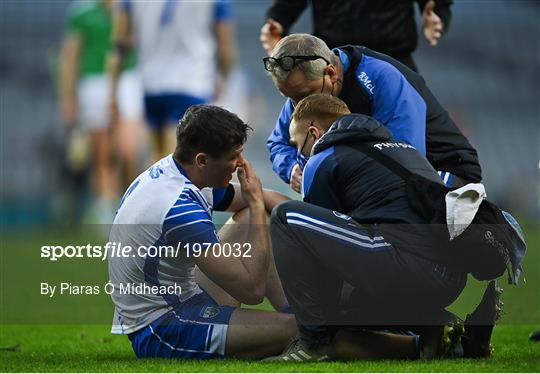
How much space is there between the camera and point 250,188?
448 centimetres

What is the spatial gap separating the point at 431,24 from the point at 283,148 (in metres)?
1.49

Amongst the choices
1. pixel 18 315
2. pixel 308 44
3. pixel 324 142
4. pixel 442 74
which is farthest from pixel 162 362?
pixel 442 74

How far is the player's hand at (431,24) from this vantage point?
20.9 ft

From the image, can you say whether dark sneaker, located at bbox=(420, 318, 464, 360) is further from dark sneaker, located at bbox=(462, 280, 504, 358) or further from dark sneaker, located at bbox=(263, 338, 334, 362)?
dark sneaker, located at bbox=(263, 338, 334, 362)

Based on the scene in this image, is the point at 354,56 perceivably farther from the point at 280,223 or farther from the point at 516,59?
the point at 516,59

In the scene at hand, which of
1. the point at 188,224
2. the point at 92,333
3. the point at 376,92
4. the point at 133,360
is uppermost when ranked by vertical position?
the point at 376,92

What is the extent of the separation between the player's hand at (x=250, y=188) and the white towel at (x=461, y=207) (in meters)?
0.76

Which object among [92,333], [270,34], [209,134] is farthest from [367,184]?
[270,34]

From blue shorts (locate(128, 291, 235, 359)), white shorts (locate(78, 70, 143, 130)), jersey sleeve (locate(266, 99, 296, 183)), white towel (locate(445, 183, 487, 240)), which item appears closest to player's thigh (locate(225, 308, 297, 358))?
blue shorts (locate(128, 291, 235, 359))

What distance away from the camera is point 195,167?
434cm

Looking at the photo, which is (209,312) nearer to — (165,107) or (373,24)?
(373,24)

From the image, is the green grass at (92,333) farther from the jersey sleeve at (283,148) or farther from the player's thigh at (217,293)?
the jersey sleeve at (283,148)

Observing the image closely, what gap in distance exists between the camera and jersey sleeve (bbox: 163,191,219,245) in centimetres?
422

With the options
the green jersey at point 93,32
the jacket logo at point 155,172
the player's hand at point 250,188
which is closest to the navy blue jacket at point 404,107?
the player's hand at point 250,188
